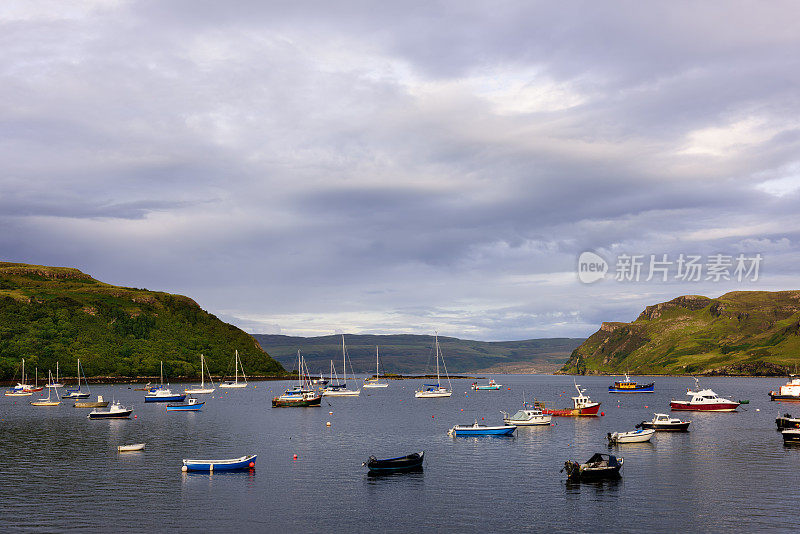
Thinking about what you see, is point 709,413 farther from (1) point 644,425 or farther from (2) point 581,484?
(2) point 581,484

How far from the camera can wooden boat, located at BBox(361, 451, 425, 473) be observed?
79562 millimetres

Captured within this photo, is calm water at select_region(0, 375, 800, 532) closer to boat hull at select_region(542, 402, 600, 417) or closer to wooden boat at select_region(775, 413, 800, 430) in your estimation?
wooden boat at select_region(775, 413, 800, 430)

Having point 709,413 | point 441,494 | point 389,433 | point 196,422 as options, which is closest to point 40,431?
point 196,422

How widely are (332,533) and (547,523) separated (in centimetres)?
1926

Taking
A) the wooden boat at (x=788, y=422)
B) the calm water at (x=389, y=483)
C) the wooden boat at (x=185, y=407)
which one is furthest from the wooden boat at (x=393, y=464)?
the wooden boat at (x=185, y=407)

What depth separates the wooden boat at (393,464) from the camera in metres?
79.6

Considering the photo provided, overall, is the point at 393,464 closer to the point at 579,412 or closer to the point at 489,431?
the point at 489,431

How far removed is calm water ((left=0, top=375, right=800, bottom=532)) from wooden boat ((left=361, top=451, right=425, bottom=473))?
1.72 m

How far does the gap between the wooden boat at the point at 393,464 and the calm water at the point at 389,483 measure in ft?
5.65

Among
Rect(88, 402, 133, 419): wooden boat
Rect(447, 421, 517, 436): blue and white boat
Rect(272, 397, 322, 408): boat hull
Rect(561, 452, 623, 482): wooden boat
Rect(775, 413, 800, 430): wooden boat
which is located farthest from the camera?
Rect(272, 397, 322, 408): boat hull

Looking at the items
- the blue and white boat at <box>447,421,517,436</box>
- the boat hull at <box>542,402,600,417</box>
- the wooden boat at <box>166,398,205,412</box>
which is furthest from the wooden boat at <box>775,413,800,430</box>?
the wooden boat at <box>166,398,205,412</box>

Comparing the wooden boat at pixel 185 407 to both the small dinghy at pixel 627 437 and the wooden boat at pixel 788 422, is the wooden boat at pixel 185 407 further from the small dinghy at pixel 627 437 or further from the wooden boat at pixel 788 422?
the wooden boat at pixel 788 422

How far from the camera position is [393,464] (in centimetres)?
8019

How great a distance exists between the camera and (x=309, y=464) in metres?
88.4
